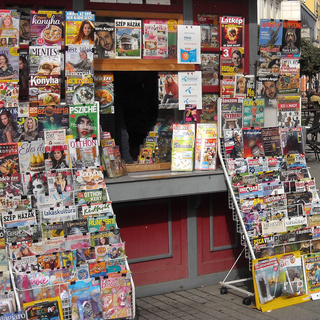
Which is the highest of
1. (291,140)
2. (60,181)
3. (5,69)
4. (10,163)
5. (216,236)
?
(5,69)

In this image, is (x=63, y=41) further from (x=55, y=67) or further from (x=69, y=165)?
(x=69, y=165)

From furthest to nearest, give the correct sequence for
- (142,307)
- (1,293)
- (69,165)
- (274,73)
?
(274,73)
(142,307)
(69,165)
(1,293)

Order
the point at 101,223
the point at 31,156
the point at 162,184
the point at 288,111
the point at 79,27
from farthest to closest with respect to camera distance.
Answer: the point at 288,111, the point at 162,184, the point at 79,27, the point at 31,156, the point at 101,223

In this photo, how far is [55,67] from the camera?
4.58 metres

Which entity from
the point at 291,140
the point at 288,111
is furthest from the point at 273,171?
the point at 288,111

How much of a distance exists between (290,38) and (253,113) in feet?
2.76

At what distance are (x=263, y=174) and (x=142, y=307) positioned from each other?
1678 mm

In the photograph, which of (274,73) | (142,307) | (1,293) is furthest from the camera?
(274,73)

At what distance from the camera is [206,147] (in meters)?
5.26

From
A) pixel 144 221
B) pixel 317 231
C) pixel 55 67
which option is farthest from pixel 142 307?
pixel 55 67

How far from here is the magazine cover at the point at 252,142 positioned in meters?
5.23

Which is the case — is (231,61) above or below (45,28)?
below

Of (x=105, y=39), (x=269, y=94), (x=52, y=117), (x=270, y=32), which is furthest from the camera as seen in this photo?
(x=269, y=94)

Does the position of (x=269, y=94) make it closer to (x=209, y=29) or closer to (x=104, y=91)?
(x=209, y=29)
